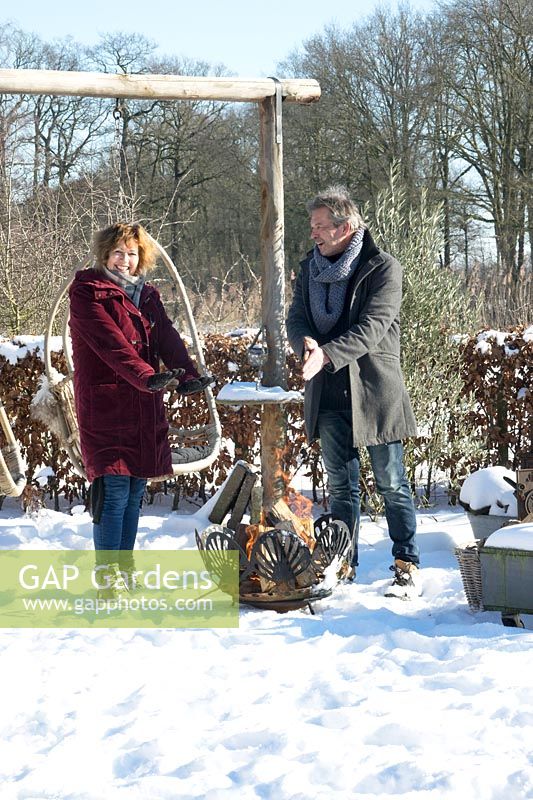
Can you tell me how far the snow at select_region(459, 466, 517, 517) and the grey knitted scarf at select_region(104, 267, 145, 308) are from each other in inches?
79.4

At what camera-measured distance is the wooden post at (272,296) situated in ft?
14.7

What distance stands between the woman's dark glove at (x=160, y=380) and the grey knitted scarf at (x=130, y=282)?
0.51 meters

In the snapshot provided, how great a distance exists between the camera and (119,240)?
3.98m

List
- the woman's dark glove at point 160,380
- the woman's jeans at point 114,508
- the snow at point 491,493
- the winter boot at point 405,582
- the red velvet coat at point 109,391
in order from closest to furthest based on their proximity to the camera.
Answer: the woman's dark glove at point 160,380 → the red velvet coat at point 109,391 → the woman's jeans at point 114,508 → the winter boot at point 405,582 → the snow at point 491,493

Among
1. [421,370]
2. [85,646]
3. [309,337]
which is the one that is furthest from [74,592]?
[421,370]

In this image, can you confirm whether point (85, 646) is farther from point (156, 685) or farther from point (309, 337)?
point (309, 337)

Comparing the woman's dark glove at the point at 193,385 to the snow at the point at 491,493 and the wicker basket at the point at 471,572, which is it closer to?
the wicker basket at the point at 471,572

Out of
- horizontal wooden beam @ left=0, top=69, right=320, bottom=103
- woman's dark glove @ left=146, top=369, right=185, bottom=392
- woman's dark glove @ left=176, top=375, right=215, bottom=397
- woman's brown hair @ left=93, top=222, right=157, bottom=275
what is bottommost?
woman's dark glove @ left=176, top=375, right=215, bottom=397

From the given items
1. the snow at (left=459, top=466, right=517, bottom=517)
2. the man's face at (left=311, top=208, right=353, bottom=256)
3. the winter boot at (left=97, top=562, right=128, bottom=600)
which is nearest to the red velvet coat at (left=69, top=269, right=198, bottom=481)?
the winter boot at (left=97, top=562, right=128, bottom=600)

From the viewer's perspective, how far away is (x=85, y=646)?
3.58 m

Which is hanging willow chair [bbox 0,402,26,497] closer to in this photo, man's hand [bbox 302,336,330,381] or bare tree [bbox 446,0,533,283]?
man's hand [bbox 302,336,330,381]

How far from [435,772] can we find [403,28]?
83.3 feet

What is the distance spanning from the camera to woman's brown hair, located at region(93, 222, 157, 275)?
3.98 metres

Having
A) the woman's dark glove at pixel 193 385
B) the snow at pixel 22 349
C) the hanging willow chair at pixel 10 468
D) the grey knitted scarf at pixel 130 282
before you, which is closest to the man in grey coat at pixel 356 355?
the woman's dark glove at pixel 193 385
